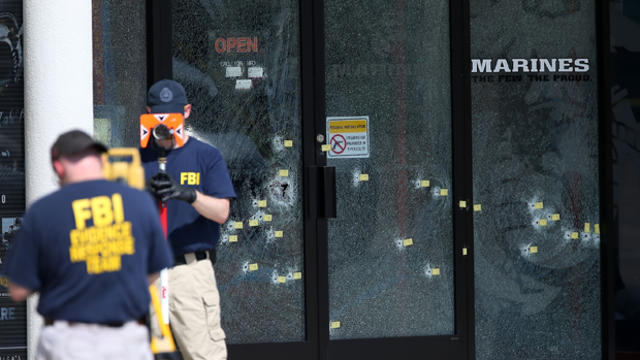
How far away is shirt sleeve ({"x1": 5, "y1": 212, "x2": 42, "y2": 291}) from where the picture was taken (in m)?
3.58

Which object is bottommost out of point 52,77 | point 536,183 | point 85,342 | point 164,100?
point 85,342

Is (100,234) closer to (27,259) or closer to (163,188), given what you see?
(27,259)

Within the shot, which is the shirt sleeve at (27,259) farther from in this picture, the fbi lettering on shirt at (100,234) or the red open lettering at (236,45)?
the red open lettering at (236,45)

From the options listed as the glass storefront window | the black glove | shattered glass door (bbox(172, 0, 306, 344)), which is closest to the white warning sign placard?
shattered glass door (bbox(172, 0, 306, 344))

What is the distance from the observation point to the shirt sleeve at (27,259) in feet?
11.7

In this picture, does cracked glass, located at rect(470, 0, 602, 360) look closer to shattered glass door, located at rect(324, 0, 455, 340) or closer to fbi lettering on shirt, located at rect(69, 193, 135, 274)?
shattered glass door, located at rect(324, 0, 455, 340)

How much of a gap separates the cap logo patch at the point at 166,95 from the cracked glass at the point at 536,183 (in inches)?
111

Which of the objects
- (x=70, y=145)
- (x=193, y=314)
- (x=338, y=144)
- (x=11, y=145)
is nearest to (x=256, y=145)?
(x=338, y=144)

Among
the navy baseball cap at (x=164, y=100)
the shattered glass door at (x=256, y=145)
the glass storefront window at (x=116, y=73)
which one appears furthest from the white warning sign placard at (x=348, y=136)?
the navy baseball cap at (x=164, y=100)

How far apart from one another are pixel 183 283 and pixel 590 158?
11.7ft

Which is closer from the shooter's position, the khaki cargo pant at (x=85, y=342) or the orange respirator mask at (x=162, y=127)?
the khaki cargo pant at (x=85, y=342)

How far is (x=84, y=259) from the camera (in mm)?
3572

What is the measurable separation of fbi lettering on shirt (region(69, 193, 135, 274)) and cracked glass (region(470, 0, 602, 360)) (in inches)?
163

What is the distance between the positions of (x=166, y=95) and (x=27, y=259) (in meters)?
1.86
